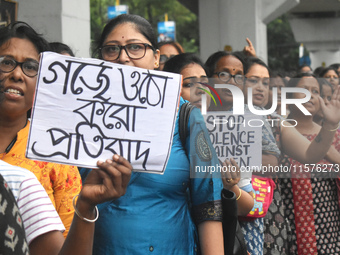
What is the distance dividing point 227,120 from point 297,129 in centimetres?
110

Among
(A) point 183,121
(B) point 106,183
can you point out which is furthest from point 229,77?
(B) point 106,183

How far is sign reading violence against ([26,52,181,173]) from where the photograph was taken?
2.13 meters

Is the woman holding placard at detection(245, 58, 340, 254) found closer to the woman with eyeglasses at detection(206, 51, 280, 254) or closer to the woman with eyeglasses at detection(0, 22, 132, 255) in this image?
the woman with eyeglasses at detection(206, 51, 280, 254)

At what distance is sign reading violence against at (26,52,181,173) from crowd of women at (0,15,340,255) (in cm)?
9

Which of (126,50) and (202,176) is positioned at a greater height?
(126,50)

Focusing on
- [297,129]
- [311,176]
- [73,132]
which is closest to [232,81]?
[297,129]

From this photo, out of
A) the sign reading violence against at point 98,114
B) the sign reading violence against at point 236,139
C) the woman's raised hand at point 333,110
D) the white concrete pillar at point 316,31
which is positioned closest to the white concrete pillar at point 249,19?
the woman's raised hand at point 333,110

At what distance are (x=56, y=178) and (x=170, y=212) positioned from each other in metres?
0.52

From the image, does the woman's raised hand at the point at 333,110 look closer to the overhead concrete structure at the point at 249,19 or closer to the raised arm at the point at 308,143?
the raised arm at the point at 308,143

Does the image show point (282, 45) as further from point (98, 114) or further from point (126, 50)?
point (98, 114)

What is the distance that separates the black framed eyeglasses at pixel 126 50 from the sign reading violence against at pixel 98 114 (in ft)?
1.62

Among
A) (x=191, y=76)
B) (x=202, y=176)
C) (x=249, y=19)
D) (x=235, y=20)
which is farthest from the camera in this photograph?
(x=235, y=20)

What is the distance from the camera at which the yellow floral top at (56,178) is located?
255 centimetres

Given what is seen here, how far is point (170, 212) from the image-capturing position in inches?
99.3
